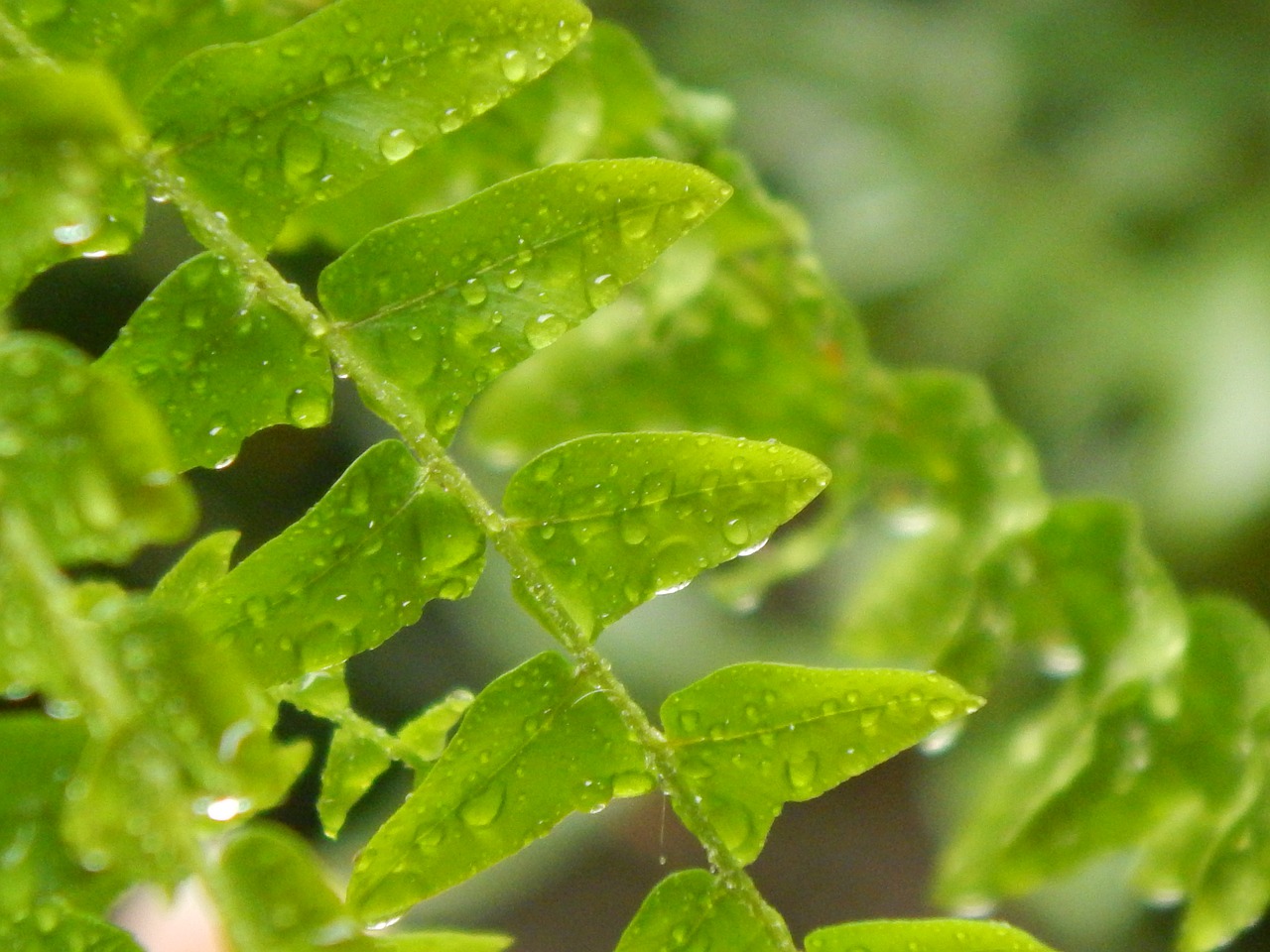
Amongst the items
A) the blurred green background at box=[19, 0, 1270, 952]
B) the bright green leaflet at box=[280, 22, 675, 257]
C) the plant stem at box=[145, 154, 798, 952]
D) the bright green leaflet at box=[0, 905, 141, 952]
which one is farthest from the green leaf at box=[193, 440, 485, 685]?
the blurred green background at box=[19, 0, 1270, 952]

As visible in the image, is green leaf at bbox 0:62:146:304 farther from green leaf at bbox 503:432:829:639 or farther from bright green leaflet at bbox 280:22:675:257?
bright green leaflet at bbox 280:22:675:257

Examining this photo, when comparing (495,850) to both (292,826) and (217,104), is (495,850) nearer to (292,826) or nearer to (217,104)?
(217,104)

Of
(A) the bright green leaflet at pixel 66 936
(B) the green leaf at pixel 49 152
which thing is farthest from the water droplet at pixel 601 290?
(A) the bright green leaflet at pixel 66 936

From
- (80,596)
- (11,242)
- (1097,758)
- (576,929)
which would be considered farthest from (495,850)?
(576,929)

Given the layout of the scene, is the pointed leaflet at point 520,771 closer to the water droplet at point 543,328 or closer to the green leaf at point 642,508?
the green leaf at point 642,508

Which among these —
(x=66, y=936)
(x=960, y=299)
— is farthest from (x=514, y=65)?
(x=960, y=299)

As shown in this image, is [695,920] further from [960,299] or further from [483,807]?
[960,299]
